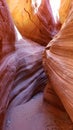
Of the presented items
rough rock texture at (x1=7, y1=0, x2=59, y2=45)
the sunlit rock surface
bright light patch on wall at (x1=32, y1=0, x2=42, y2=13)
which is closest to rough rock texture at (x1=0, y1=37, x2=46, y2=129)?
the sunlit rock surface

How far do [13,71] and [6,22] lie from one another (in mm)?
224

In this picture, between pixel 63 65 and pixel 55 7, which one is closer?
pixel 63 65

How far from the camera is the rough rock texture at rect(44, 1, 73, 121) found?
0.73 metres

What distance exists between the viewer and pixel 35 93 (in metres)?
1.09

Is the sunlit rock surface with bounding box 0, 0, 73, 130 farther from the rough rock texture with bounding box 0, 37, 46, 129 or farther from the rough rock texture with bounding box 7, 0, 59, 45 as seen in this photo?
the rough rock texture with bounding box 7, 0, 59, 45

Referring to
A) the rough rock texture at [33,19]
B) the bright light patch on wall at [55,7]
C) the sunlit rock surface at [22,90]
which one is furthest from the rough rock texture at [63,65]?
the bright light patch on wall at [55,7]

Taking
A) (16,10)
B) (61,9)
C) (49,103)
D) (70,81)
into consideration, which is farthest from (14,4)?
(70,81)

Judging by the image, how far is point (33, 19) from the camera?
1354 mm

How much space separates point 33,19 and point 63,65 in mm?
611

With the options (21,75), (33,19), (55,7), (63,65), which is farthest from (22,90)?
(55,7)

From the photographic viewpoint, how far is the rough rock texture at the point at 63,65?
0.73m

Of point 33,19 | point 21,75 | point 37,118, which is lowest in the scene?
point 37,118

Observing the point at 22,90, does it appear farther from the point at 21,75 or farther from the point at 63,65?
the point at 63,65

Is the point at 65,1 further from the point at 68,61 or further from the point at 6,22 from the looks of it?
the point at 68,61
